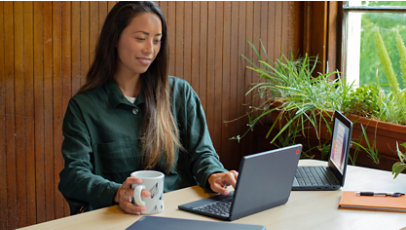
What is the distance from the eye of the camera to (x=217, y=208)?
5.32 ft

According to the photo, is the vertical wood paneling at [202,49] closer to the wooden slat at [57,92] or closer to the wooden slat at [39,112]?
the wooden slat at [57,92]

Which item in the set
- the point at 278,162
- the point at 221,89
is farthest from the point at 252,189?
the point at 221,89

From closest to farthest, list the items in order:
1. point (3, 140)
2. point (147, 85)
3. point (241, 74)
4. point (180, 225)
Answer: point (180, 225) < point (147, 85) < point (3, 140) < point (241, 74)

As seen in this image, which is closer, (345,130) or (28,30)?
(345,130)

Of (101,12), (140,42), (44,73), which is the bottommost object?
(44,73)

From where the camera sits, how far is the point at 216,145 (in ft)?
11.7

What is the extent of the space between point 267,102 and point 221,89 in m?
0.37

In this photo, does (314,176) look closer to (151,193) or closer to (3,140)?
(151,193)

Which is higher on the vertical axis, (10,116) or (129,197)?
(10,116)

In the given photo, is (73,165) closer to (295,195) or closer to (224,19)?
(295,195)

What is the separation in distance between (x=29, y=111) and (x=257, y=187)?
5.18 ft

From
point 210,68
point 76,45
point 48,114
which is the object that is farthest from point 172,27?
point 48,114

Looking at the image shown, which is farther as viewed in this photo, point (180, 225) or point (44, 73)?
point (44, 73)

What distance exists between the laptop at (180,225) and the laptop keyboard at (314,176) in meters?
0.52
